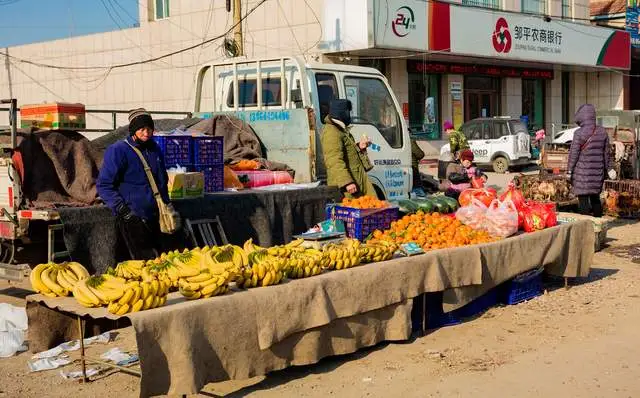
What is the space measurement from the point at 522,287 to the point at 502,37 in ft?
62.8

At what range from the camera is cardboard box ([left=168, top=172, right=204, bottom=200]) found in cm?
662

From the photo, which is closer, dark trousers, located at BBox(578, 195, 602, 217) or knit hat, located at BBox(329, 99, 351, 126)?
knit hat, located at BBox(329, 99, 351, 126)

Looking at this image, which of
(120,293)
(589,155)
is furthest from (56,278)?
(589,155)

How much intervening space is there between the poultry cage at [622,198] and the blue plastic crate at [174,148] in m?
9.54

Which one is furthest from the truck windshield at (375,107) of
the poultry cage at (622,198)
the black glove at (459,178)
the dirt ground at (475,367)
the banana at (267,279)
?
the poultry cage at (622,198)

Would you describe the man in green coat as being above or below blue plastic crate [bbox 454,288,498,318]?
above

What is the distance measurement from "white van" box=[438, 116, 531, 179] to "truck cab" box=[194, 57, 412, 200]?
15.0m

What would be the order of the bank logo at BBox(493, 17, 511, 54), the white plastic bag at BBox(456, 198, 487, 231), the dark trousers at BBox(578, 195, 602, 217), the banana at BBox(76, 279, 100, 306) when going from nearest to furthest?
the banana at BBox(76, 279, 100, 306) < the white plastic bag at BBox(456, 198, 487, 231) < the dark trousers at BBox(578, 195, 602, 217) < the bank logo at BBox(493, 17, 511, 54)

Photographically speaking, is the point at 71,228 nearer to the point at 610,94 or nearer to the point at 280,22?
the point at 280,22

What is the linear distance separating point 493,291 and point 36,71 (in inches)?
1135

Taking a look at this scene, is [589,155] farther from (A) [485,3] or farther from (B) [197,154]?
(A) [485,3]

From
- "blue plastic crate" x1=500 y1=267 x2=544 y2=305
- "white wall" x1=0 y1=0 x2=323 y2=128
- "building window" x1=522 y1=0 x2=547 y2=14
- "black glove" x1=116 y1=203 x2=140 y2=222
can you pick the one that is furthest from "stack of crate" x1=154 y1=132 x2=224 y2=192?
"building window" x1=522 y1=0 x2=547 y2=14

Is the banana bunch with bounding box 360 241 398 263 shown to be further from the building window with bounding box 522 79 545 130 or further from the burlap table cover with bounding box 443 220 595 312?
the building window with bounding box 522 79 545 130

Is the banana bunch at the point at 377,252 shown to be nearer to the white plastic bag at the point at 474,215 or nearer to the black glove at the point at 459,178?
the white plastic bag at the point at 474,215
